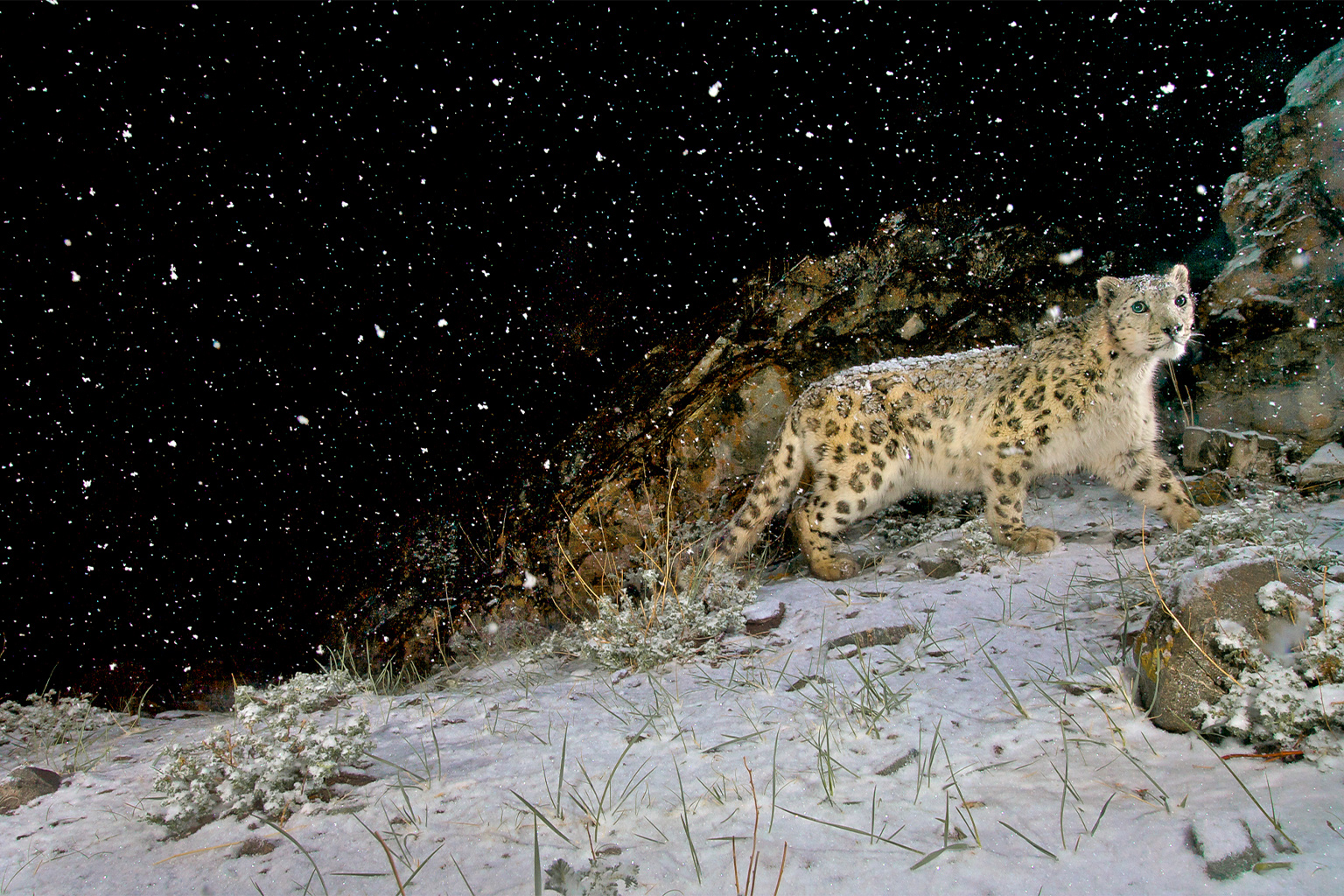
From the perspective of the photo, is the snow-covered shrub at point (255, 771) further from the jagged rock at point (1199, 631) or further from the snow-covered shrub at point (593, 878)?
the jagged rock at point (1199, 631)

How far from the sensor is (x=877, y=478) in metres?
4.76

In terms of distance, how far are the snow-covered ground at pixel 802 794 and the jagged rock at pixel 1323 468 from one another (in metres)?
1.40

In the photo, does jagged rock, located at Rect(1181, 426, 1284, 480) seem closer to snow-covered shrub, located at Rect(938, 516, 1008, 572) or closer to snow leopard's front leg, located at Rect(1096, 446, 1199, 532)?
snow leopard's front leg, located at Rect(1096, 446, 1199, 532)

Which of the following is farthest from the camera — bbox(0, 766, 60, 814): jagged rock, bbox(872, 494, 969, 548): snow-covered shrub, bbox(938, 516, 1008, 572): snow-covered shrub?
bbox(872, 494, 969, 548): snow-covered shrub

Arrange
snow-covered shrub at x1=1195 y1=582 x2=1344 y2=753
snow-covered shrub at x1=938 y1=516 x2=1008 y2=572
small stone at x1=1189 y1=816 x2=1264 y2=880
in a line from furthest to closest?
snow-covered shrub at x1=938 y1=516 x2=1008 y2=572
snow-covered shrub at x1=1195 y1=582 x2=1344 y2=753
small stone at x1=1189 y1=816 x2=1264 y2=880

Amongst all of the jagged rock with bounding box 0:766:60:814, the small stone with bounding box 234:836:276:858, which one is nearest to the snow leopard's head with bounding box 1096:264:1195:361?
the small stone with bounding box 234:836:276:858

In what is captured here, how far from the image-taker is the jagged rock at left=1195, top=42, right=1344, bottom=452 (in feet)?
15.7

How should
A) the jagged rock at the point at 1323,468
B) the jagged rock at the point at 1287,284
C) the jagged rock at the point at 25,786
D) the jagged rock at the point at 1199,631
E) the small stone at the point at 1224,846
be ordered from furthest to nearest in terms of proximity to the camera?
the jagged rock at the point at 1287,284
the jagged rock at the point at 1323,468
the jagged rock at the point at 25,786
the jagged rock at the point at 1199,631
the small stone at the point at 1224,846

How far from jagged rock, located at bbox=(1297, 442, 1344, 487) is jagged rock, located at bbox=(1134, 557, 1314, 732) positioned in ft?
9.42

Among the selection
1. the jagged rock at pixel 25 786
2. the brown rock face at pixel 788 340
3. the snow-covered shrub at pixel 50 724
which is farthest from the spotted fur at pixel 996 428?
the snow-covered shrub at pixel 50 724

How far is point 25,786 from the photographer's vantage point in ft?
8.34

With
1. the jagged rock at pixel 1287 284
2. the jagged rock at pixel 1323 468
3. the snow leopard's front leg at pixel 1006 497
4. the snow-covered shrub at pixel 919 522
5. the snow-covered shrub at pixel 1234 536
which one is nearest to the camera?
the snow-covered shrub at pixel 1234 536

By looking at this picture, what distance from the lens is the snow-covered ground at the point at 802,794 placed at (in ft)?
5.01

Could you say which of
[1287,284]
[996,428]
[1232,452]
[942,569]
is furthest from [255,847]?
[1287,284]
